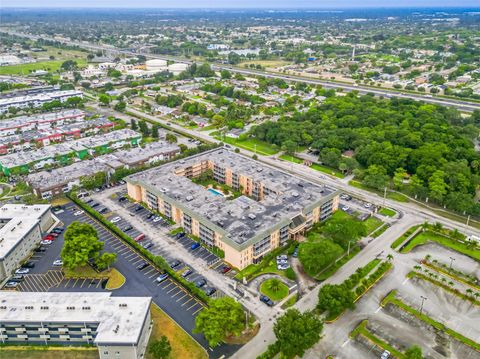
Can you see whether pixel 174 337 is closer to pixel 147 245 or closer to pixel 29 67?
pixel 147 245

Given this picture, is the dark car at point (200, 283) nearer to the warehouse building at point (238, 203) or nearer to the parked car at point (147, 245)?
the warehouse building at point (238, 203)

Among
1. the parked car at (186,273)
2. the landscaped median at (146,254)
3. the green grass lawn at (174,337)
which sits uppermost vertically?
the landscaped median at (146,254)

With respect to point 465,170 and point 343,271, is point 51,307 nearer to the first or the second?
point 343,271

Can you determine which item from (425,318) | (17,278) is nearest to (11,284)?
(17,278)

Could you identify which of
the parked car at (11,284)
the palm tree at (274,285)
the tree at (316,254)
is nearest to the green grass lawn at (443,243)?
the tree at (316,254)

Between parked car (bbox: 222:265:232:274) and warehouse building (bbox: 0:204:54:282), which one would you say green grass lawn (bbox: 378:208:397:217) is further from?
warehouse building (bbox: 0:204:54:282)

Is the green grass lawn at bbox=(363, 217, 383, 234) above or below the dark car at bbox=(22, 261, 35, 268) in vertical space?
below

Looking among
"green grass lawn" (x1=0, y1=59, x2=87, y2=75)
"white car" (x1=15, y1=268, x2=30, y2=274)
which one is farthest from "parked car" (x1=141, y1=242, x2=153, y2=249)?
"green grass lawn" (x1=0, y1=59, x2=87, y2=75)
